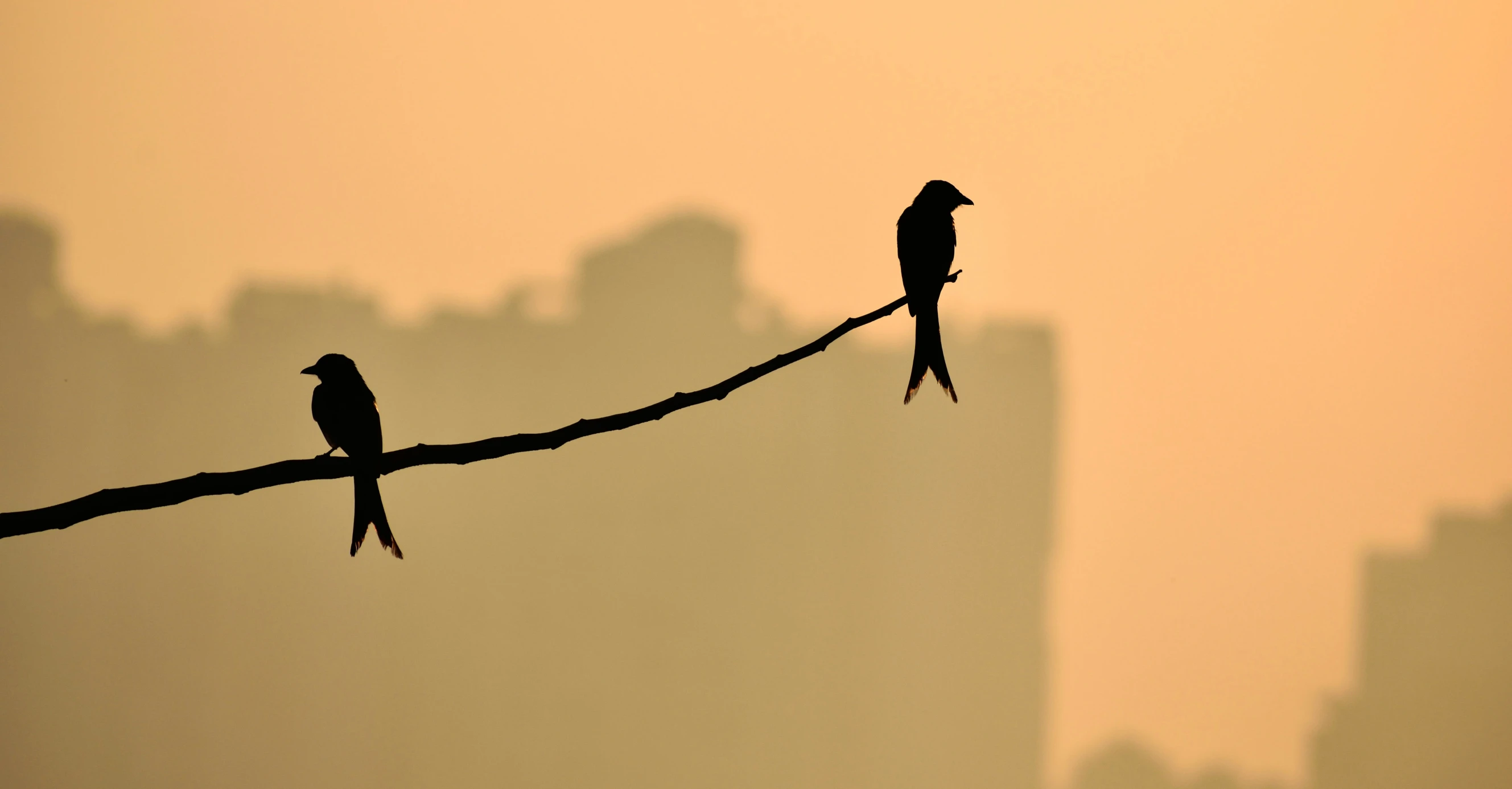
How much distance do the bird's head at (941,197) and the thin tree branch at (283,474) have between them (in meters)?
0.43

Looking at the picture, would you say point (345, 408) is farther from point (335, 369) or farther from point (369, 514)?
point (369, 514)

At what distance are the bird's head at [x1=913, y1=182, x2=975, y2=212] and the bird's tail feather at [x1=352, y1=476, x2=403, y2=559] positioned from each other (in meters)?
0.45

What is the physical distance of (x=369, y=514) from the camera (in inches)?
24.1

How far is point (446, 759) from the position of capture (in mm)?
2137

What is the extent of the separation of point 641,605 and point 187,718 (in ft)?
3.60

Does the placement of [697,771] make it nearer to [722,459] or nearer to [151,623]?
[722,459]

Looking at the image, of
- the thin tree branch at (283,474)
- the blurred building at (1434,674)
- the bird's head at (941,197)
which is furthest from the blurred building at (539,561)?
the thin tree branch at (283,474)

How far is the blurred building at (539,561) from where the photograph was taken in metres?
2.13

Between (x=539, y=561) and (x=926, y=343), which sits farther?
(x=539, y=561)

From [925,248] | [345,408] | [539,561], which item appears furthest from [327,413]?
[539,561]

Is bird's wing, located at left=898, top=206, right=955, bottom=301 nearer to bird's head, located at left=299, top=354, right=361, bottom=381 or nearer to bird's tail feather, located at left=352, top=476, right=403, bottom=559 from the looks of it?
bird's tail feather, located at left=352, top=476, right=403, bottom=559

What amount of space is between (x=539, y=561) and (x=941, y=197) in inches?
66.3

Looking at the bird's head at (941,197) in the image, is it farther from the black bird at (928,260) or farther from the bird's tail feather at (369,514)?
the bird's tail feather at (369,514)

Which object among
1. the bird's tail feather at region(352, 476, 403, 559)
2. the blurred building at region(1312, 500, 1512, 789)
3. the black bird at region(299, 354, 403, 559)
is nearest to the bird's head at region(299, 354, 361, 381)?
the black bird at region(299, 354, 403, 559)
